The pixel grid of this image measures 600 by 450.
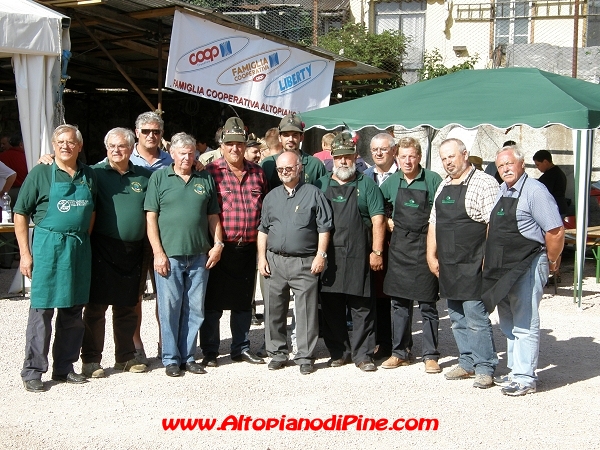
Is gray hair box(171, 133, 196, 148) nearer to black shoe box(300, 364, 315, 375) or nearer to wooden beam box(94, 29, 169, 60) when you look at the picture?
black shoe box(300, 364, 315, 375)

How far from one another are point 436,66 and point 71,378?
650 inches

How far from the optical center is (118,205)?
5.58 metres

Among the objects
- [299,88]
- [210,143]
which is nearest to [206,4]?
[210,143]

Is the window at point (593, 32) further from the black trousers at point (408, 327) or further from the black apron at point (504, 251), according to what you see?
the black apron at point (504, 251)

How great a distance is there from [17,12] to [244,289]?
396cm

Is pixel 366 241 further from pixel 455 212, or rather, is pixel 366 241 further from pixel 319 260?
pixel 455 212

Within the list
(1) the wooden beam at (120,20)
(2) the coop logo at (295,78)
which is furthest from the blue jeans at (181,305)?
(2) the coop logo at (295,78)

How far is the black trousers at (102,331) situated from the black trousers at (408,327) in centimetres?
196

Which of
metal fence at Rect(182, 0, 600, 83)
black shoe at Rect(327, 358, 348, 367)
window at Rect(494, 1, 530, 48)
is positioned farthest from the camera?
window at Rect(494, 1, 530, 48)

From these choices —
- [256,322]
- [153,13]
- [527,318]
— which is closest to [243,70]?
[153,13]

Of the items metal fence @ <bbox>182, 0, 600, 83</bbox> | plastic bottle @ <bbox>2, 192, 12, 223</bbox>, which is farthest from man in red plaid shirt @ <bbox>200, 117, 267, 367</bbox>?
metal fence @ <bbox>182, 0, 600, 83</bbox>

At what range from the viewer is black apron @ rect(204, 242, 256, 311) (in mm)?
6023

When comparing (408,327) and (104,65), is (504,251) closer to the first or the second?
(408,327)

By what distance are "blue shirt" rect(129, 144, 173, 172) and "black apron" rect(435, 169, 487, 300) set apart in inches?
83.5
